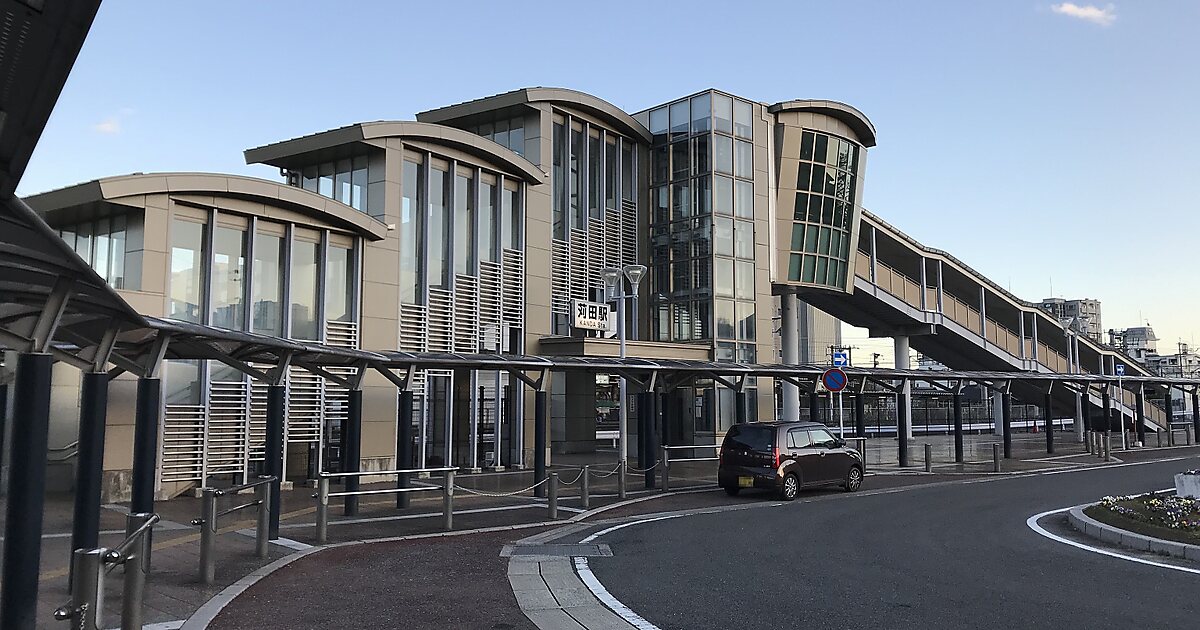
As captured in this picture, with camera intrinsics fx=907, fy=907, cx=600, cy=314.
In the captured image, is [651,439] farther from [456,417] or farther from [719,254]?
[719,254]

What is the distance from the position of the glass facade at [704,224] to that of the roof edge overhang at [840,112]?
1.51m

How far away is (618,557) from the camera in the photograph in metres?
11.8

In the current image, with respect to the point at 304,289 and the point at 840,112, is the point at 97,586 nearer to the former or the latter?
the point at 304,289

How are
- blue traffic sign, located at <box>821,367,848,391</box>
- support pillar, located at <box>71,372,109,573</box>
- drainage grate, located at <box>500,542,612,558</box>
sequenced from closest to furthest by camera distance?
support pillar, located at <box>71,372,109,573</box> → drainage grate, located at <box>500,542,612,558</box> → blue traffic sign, located at <box>821,367,848,391</box>

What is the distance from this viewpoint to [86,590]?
17.7 ft

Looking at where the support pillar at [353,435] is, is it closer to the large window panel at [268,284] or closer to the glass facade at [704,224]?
the large window panel at [268,284]

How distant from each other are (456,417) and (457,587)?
48.1ft

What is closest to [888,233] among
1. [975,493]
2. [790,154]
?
[790,154]

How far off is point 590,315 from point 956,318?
2046cm

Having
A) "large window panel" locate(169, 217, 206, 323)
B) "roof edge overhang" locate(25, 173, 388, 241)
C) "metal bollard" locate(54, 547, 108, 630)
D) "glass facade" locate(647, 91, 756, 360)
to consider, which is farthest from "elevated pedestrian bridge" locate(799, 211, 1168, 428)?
"metal bollard" locate(54, 547, 108, 630)

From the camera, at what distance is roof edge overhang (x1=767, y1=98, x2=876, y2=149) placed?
3384 cm

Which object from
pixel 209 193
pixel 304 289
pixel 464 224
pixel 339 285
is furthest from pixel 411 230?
pixel 209 193

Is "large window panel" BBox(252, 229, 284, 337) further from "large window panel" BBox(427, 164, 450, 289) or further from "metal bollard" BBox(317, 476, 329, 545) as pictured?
"metal bollard" BBox(317, 476, 329, 545)

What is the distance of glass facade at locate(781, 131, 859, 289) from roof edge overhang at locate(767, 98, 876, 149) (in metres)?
0.85
